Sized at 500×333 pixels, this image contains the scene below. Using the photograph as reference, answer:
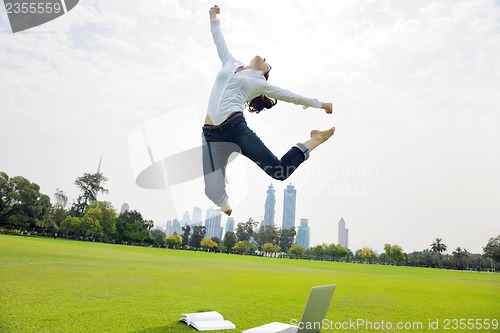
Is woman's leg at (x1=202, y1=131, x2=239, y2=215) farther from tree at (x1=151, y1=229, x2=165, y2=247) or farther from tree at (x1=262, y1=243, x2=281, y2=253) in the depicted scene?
tree at (x1=262, y1=243, x2=281, y2=253)

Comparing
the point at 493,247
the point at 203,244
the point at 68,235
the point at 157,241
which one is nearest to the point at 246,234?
the point at 203,244

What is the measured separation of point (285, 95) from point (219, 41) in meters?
1.18

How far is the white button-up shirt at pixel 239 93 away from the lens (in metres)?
3.47

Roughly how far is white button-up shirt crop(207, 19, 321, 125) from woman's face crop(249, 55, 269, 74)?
96 millimetres

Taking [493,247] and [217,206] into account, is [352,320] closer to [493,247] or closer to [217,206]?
[217,206]

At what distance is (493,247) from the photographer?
209ft

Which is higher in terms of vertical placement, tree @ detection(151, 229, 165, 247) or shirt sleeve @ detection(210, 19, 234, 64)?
shirt sleeve @ detection(210, 19, 234, 64)

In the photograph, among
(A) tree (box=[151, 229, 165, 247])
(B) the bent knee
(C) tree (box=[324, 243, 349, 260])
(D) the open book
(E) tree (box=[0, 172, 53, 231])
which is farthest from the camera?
(C) tree (box=[324, 243, 349, 260])

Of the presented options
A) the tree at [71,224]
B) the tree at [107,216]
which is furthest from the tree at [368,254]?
the tree at [71,224]

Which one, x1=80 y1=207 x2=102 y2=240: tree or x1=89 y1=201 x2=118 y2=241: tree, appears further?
x1=89 y1=201 x2=118 y2=241: tree

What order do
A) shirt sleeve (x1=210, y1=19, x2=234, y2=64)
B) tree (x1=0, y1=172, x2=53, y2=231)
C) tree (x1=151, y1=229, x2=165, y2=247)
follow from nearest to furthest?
shirt sleeve (x1=210, y1=19, x2=234, y2=64), tree (x1=0, y1=172, x2=53, y2=231), tree (x1=151, y1=229, x2=165, y2=247)

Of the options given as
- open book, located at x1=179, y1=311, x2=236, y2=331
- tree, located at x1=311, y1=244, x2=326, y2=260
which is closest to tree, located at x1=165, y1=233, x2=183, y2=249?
tree, located at x1=311, y1=244, x2=326, y2=260

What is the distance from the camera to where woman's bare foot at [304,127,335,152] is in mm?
3778

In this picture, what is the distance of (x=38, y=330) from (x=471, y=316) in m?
8.46
